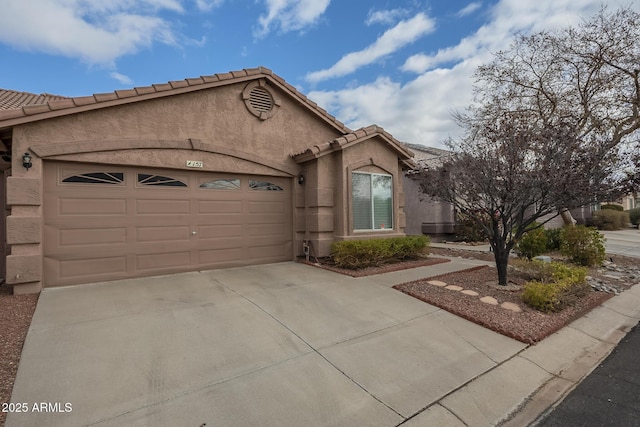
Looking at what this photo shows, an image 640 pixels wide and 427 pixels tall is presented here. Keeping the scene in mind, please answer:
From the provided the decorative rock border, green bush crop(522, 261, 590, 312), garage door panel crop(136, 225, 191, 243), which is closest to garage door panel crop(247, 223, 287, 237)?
garage door panel crop(136, 225, 191, 243)

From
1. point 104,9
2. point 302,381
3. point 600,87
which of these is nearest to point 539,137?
point 302,381

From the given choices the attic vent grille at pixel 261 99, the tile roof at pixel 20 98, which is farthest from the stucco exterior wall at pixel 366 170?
the tile roof at pixel 20 98

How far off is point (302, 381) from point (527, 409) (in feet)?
7.00

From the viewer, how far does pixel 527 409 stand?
2.85 meters

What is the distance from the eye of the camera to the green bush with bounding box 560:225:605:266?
8.66 metres

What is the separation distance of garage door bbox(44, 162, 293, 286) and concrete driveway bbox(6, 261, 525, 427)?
0.89 meters

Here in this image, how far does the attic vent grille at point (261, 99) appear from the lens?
8.18 meters

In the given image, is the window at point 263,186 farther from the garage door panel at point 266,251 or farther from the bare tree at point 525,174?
the bare tree at point 525,174

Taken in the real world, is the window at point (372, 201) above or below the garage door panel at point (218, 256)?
above

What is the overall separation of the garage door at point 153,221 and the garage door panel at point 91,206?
0.05 feet

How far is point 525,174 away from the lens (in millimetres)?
5539

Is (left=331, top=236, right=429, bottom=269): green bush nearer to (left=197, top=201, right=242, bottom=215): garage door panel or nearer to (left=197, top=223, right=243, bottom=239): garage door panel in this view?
A: (left=197, top=223, right=243, bottom=239): garage door panel

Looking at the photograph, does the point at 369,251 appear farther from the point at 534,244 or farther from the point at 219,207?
the point at 534,244

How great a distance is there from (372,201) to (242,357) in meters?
6.28
